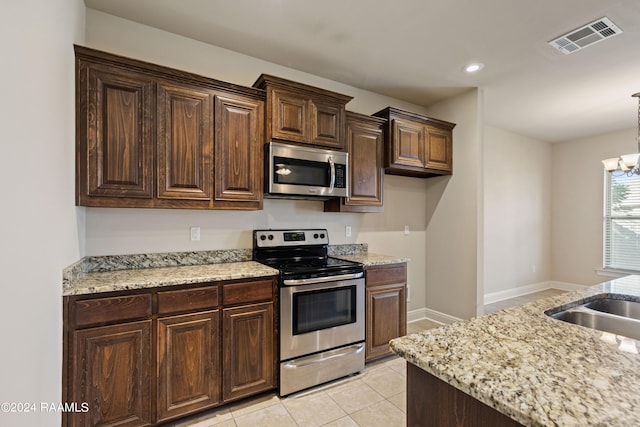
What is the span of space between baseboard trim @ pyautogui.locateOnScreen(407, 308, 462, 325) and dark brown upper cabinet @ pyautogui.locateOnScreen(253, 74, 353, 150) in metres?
2.43

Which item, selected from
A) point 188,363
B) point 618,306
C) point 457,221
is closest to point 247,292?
point 188,363

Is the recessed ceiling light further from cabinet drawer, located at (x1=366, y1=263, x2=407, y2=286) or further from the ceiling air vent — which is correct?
cabinet drawer, located at (x1=366, y1=263, x2=407, y2=286)

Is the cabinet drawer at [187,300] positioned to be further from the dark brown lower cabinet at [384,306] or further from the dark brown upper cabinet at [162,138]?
the dark brown lower cabinet at [384,306]

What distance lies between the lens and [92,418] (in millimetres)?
1701

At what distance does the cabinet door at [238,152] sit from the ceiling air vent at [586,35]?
2.57 metres

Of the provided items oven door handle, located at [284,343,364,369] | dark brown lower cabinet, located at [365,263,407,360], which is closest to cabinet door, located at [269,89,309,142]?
dark brown lower cabinet, located at [365,263,407,360]

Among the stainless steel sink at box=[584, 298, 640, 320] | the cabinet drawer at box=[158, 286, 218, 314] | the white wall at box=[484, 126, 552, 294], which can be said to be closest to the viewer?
the stainless steel sink at box=[584, 298, 640, 320]

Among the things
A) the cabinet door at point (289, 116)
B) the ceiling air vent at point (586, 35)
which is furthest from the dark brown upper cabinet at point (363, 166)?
the ceiling air vent at point (586, 35)

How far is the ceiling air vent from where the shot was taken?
2.33m

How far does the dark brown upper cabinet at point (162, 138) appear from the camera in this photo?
1.93m

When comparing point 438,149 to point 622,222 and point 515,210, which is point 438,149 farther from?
point 622,222

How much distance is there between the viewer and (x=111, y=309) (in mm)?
1747

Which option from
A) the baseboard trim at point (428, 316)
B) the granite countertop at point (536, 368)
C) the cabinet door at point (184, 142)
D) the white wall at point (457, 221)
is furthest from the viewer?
the baseboard trim at point (428, 316)

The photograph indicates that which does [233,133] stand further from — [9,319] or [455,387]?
[455,387]
